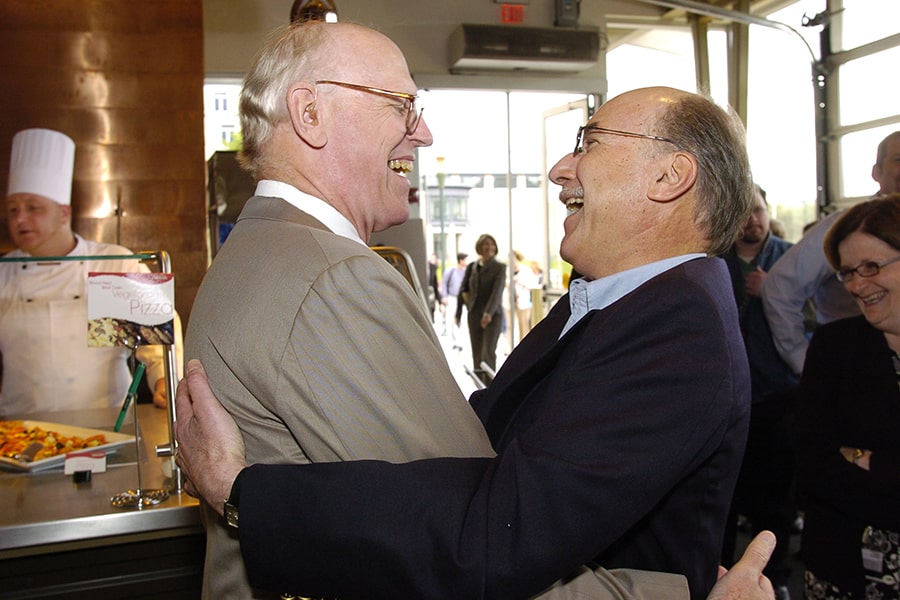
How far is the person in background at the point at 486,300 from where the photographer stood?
7672 millimetres

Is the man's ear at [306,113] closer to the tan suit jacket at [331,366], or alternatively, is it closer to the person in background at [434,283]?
the tan suit jacket at [331,366]

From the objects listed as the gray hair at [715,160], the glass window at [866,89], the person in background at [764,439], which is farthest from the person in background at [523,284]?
the gray hair at [715,160]

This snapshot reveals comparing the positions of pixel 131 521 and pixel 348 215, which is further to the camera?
pixel 131 521

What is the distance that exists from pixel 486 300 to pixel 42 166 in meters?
4.86

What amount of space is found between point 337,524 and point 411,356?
0.22 meters

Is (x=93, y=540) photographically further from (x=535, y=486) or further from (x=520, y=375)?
(x=535, y=486)

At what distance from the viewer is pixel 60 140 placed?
11.9 ft

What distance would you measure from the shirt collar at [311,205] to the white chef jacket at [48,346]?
66.0 inches

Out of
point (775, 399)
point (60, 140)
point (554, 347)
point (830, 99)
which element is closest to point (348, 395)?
point (554, 347)

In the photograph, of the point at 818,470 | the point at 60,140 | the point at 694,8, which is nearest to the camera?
the point at 818,470

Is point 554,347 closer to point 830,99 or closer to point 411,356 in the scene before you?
point 411,356

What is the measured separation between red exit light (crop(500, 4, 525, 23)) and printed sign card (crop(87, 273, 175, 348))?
19.5 feet

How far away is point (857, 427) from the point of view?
78.7 inches

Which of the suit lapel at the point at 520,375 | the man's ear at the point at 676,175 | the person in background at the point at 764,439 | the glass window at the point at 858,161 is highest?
the glass window at the point at 858,161
